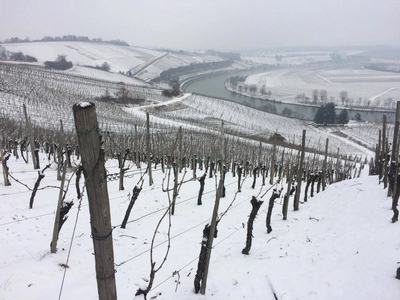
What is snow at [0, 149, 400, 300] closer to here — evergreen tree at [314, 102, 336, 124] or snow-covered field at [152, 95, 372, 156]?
snow-covered field at [152, 95, 372, 156]

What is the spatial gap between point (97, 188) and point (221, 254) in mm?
3759

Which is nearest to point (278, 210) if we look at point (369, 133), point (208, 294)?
point (208, 294)

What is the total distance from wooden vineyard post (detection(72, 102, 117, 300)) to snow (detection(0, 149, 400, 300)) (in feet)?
2.18

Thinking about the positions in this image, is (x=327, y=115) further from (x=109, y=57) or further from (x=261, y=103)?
(x=109, y=57)

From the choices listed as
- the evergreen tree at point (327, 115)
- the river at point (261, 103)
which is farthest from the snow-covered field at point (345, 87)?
the evergreen tree at point (327, 115)

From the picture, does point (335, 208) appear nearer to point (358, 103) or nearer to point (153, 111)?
point (153, 111)

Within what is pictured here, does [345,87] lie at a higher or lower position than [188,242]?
higher

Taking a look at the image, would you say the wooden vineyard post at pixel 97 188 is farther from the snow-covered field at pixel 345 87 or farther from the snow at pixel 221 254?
the snow-covered field at pixel 345 87

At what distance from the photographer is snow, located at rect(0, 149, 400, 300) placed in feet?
12.2

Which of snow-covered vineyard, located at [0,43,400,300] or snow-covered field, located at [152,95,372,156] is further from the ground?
snow-covered vineyard, located at [0,43,400,300]

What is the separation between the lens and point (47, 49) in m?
99.8

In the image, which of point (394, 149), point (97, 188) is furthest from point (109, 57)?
point (97, 188)

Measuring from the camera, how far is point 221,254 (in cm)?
511

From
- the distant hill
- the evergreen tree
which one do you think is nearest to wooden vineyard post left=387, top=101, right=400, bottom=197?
the evergreen tree
